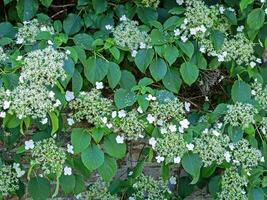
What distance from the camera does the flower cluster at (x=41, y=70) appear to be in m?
2.54

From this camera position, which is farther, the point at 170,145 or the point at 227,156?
the point at 227,156

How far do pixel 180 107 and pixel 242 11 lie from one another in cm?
60

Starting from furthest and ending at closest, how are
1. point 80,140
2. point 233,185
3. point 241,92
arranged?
point 241,92
point 233,185
point 80,140

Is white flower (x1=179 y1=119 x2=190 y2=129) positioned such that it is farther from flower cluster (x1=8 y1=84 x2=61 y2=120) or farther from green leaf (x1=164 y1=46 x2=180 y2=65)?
flower cluster (x1=8 y1=84 x2=61 y2=120)

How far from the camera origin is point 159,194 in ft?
10.2

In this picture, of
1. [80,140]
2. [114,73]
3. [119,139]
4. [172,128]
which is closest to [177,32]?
[114,73]

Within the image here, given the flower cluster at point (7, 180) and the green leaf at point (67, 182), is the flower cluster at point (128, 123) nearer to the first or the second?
the green leaf at point (67, 182)

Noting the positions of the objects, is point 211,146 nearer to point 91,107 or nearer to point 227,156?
point 227,156

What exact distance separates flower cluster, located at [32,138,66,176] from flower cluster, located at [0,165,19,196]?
221 millimetres

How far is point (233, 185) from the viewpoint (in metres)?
2.88

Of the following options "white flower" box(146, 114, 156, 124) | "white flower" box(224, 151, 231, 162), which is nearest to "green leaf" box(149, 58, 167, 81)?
"white flower" box(146, 114, 156, 124)

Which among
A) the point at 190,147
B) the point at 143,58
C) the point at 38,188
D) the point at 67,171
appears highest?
the point at 143,58

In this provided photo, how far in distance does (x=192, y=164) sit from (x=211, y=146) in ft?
0.37

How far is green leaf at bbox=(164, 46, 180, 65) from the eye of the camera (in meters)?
2.86
